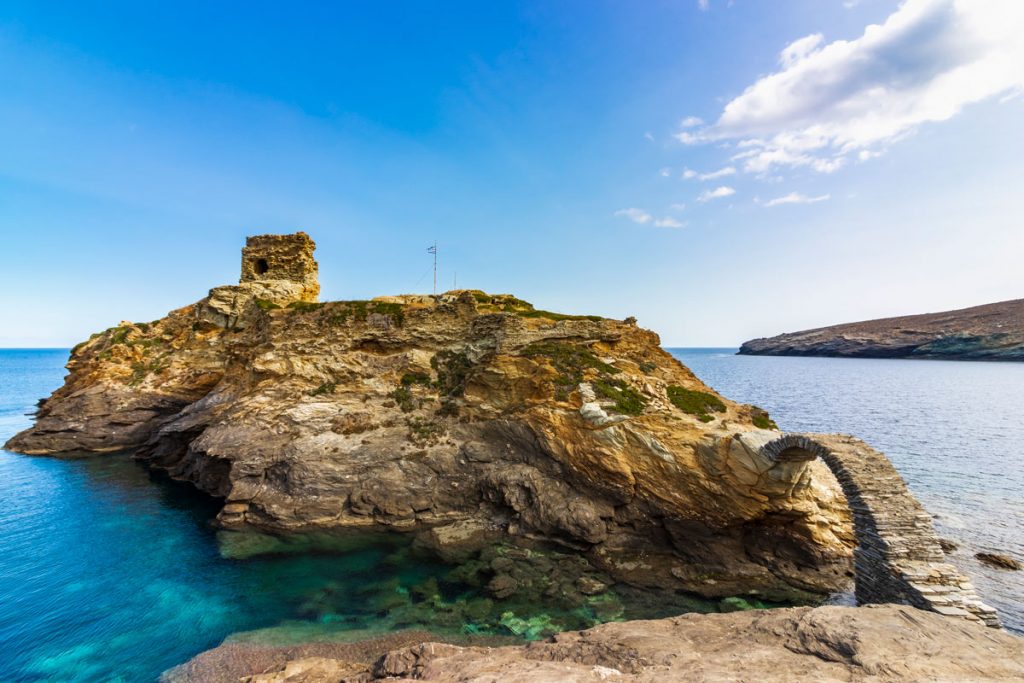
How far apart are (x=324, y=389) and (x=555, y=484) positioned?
17306 millimetres

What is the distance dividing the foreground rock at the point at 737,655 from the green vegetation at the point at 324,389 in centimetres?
1770

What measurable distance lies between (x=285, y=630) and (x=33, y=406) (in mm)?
86088

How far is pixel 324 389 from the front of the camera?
29219 millimetres

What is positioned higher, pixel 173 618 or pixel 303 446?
pixel 303 446

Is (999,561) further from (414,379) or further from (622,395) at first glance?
(414,379)

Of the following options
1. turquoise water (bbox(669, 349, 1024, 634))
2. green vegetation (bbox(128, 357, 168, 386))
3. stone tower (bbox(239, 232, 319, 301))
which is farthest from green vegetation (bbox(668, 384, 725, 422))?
green vegetation (bbox(128, 357, 168, 386))

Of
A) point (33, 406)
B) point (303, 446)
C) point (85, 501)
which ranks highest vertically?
point (33, 406)

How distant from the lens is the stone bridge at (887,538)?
13.0 m

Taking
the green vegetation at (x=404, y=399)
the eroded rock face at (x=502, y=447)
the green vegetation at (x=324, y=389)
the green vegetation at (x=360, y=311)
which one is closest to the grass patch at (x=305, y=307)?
the eroded rock face at (x=502, y=447)

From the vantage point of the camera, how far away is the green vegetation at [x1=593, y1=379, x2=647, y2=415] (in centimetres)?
2288

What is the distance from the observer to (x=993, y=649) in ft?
32.7

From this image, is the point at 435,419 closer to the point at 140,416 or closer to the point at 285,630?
the point at 285,630

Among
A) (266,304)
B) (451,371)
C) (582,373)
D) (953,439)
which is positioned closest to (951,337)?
(953,439)

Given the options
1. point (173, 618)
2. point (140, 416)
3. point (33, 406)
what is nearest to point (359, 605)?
point (173, 618)
